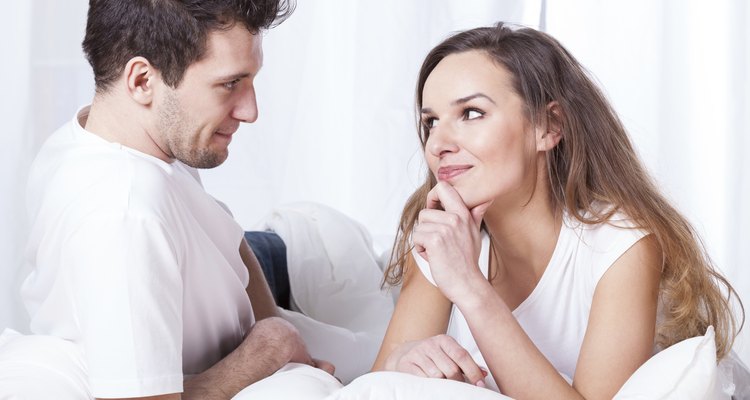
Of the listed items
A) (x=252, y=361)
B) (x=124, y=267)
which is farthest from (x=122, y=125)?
(x=252, y=361)

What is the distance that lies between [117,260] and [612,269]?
2.89 ft

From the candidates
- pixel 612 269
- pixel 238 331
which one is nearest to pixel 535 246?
pixel 612 269

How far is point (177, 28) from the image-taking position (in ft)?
5.71

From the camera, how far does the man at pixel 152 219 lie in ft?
5.02

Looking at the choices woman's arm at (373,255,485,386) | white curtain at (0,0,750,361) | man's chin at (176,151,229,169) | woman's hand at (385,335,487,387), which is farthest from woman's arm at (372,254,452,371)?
white curtain at (0,0,750,361)

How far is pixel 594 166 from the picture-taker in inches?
76.7

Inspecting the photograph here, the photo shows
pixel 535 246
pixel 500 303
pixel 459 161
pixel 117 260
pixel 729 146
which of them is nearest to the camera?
pixel 117 260

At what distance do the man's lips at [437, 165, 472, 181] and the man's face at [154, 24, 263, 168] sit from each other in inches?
16.0

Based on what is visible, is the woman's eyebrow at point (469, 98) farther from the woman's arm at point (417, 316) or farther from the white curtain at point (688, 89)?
the white curtain at point (688, 89)

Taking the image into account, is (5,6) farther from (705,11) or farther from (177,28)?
(705,11)

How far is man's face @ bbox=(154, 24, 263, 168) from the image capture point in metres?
1.77

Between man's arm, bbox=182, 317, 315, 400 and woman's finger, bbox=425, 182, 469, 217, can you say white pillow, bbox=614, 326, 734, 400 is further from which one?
man's arm, bbox=182, 317, 315, 400

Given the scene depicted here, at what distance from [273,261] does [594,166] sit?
97 cm

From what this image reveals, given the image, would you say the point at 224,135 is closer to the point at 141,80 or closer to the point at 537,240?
the point at 141,80
